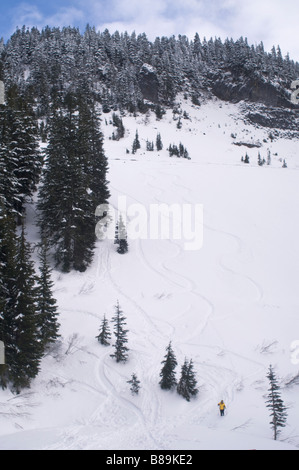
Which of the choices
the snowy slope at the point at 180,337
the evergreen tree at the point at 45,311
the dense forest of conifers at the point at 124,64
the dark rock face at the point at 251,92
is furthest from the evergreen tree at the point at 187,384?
the dark rock face at the point at 251,92

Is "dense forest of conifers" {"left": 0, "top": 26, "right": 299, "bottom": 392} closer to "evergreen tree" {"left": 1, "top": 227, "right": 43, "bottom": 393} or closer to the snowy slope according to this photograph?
"evergreen tree" {"left": 1, "top": 227, "right": 43, "bottom": 393}

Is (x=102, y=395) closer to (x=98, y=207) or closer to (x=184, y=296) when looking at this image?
(x=184, y=296)

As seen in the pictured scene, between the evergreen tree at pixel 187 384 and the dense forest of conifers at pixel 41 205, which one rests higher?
the dense forest of conifers at pixel 41 205

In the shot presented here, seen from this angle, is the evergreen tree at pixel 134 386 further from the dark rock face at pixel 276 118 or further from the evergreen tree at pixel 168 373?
the dark rock face at pixel 276 118

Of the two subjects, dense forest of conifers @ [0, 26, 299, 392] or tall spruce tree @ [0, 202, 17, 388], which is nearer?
tall spruce tree @ [0, 202, 17, 388]

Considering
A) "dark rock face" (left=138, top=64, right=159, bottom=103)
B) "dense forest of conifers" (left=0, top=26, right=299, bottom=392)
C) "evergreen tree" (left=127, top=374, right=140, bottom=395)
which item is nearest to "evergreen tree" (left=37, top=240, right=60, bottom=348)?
"dense forest of conifers" (left=0, top=26, right=299, bottom=392)
